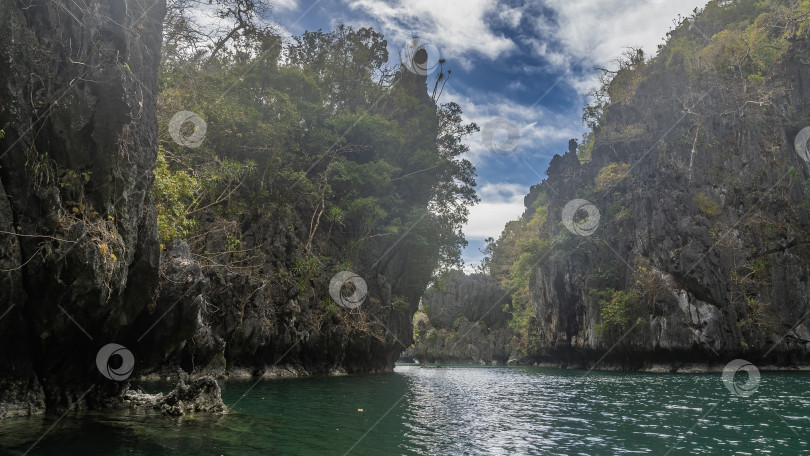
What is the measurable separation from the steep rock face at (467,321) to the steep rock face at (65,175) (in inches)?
2612

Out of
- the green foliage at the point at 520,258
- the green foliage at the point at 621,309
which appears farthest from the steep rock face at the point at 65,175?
the green foliage at the point at 520,258

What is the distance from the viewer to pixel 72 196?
8.38 metres

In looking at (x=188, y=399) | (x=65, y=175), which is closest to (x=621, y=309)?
(x=188, y=399)

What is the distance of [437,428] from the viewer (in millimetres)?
10984

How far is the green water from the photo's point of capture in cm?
806

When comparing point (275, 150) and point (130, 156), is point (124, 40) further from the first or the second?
point (275, 150)

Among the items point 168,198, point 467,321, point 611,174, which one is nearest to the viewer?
point 168,198

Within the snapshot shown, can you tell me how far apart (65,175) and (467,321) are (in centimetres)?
7121

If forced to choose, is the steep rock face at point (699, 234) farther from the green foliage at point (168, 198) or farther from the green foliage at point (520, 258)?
the green foliage at point (168, 198)

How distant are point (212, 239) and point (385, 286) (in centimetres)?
1418

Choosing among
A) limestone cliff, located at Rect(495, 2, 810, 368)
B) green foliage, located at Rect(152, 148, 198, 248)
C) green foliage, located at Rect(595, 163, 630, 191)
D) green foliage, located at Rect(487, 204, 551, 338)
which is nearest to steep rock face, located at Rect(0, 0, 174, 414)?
green foliage, located at Rect(152, 148, 198, 248)

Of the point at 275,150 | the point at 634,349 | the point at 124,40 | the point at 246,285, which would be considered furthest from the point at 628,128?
the point at 124,40

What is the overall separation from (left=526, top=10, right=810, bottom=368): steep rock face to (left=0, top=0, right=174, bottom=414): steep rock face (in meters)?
35.9

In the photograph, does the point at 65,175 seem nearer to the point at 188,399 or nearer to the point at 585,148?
the point at 188,399
